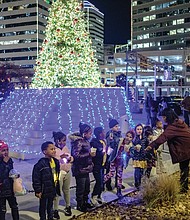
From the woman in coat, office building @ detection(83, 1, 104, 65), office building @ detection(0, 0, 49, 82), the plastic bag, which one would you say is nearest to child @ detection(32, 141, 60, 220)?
the plastic bag

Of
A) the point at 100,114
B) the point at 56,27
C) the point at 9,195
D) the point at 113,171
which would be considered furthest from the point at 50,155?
the point at 56,27

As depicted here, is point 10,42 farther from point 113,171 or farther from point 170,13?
point 113,171

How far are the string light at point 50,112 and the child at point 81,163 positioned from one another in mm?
5297

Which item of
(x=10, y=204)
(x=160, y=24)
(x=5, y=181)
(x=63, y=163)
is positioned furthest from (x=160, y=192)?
(x=160, y=24)

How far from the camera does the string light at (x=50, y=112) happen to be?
11.5 meters

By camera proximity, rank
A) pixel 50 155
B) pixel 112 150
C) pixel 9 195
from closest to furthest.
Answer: pixel 9 195
pixel 50 155
pixel 112 150

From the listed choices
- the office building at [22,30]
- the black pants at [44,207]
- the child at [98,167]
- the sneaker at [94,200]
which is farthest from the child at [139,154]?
the office building at [22,30]

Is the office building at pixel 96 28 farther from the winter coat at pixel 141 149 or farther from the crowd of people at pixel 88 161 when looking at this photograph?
the crowd of people at pixel 88 161

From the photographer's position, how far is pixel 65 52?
15.8 m

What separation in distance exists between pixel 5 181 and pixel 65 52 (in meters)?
12.2

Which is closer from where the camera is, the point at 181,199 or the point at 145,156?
the point at 181,199

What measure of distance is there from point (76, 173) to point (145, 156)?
5.88 feet

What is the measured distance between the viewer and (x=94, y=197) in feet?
18.6

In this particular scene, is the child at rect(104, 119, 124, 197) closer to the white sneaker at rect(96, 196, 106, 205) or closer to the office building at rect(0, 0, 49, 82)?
the white sneaker at rect(96, 196, 106, 205)
